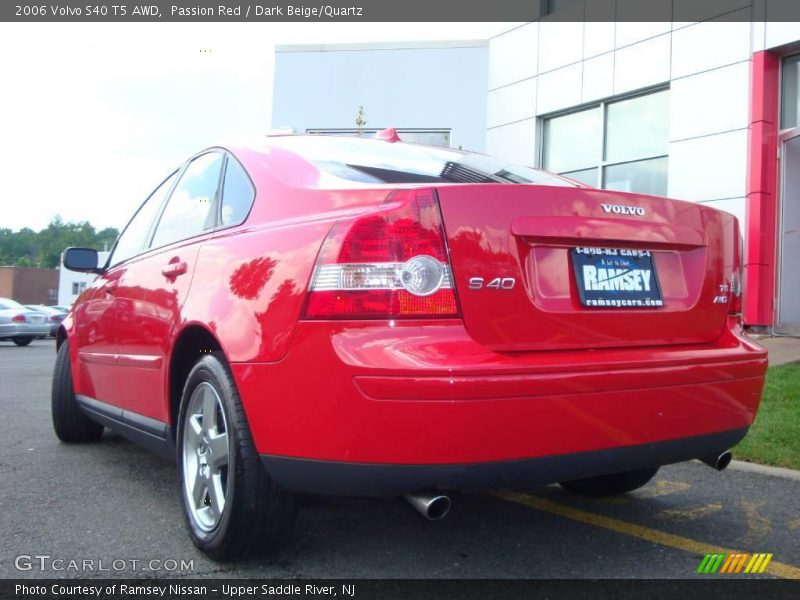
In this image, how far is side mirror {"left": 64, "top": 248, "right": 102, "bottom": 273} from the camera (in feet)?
15.4

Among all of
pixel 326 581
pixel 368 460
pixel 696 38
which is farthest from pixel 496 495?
pixel 696 38

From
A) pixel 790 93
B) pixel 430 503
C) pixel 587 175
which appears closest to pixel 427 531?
pixel 430 503

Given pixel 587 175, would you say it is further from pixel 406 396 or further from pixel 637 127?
pixel 406 396

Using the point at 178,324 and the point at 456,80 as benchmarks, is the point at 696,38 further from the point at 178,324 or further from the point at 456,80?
the point at 178,324

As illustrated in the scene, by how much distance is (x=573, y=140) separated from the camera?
42.1 feet

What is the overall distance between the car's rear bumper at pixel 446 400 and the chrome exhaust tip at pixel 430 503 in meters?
0.13

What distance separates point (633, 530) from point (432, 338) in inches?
60.9

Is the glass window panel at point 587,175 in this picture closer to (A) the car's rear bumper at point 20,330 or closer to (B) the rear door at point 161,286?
A: (B) the rear door at point 161,286

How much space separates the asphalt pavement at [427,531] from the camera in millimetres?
2693

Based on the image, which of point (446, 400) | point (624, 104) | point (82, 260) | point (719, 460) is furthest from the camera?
point (624, 104)

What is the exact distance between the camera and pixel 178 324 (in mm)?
3033

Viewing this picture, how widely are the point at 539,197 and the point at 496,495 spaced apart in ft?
5.80

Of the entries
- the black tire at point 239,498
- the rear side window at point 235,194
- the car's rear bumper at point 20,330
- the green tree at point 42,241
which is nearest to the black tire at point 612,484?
the black tire at point 239,498

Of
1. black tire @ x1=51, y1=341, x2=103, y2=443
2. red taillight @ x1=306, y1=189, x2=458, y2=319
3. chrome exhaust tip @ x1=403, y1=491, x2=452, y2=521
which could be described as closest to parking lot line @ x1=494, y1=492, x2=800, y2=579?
chrome exhaust tip @ x1=403, y1=491, x2=452, y2=521
